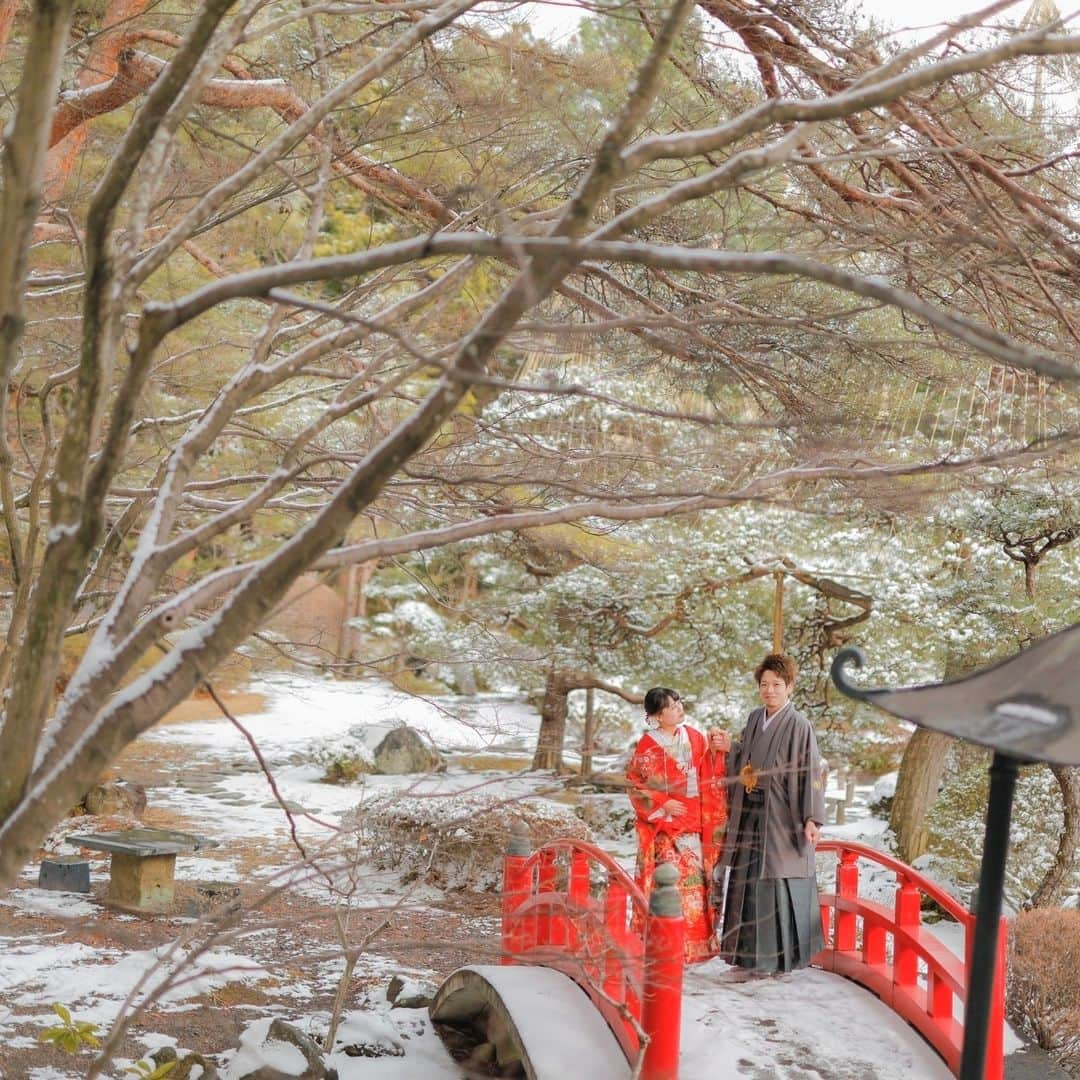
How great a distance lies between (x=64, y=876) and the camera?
28.5 feet

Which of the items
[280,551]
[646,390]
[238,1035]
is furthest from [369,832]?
[280,551]

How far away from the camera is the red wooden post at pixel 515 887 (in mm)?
5652

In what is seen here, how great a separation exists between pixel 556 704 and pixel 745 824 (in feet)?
25.1

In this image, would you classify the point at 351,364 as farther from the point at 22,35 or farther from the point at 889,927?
the point at 889,927

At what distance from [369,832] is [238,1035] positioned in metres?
3.37

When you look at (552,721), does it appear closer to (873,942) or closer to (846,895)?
(846,895)

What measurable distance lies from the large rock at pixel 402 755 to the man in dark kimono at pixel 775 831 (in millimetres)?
9068

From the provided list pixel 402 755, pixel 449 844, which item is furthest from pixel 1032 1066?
pixel 402 755

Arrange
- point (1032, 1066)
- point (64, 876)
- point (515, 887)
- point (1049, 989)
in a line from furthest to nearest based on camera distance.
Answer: point (64, 876)
point (1049, 989)
point (1032, 1066)
point (515, 887)

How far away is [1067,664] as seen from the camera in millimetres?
2164

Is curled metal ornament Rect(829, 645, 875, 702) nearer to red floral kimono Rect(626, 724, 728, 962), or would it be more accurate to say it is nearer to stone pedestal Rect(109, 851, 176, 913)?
red floral kimono Rect(626, 724, 728, 962)

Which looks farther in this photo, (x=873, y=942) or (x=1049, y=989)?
(x=1049, y=989)

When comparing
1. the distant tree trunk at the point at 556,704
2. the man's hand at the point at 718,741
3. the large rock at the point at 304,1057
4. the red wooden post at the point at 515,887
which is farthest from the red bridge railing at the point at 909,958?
the distant tree trunk at the point at 556,704

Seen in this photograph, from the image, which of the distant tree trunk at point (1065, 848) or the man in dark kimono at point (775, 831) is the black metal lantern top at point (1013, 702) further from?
the distant tree trunk at point (1065, 848)
